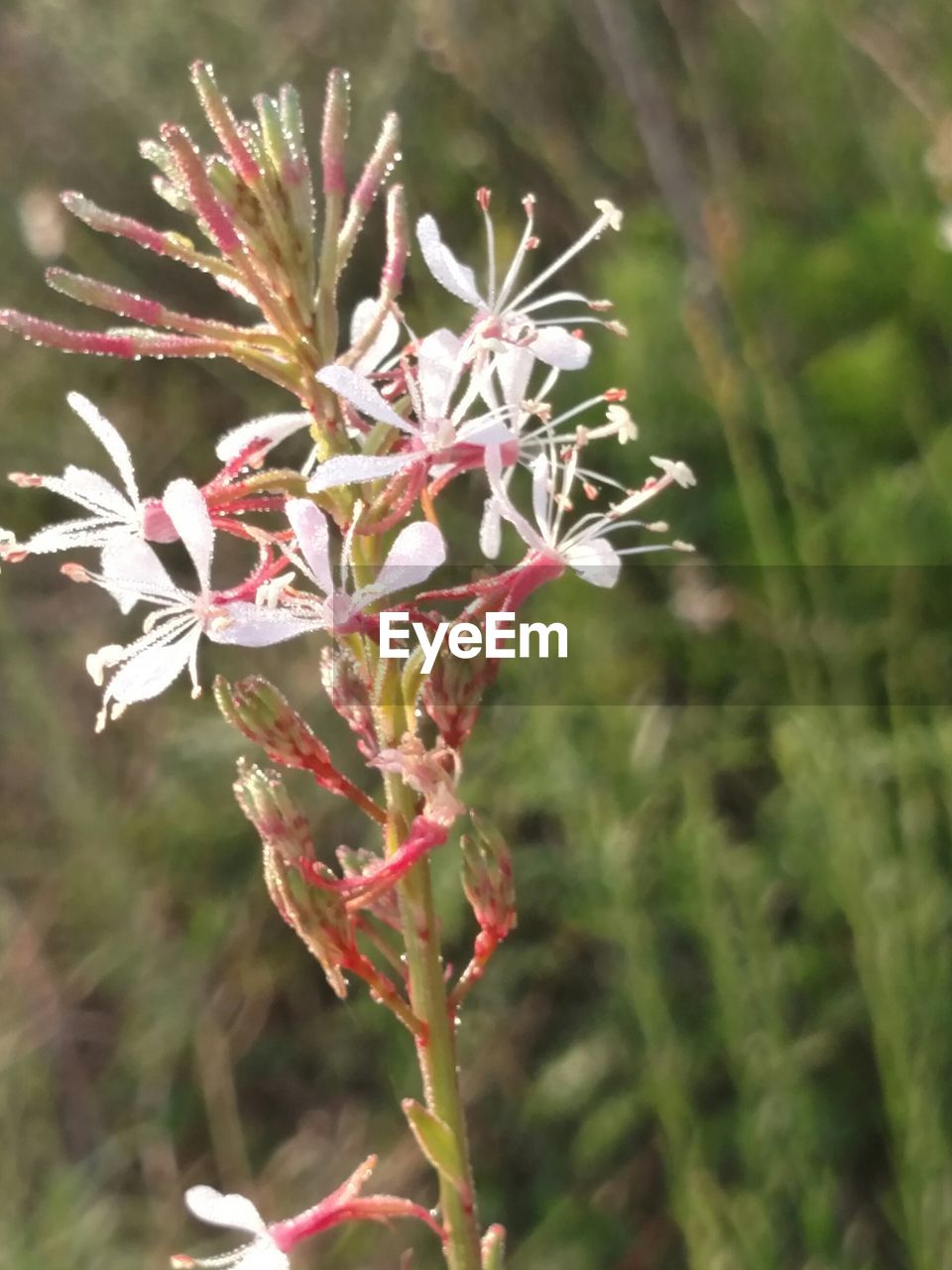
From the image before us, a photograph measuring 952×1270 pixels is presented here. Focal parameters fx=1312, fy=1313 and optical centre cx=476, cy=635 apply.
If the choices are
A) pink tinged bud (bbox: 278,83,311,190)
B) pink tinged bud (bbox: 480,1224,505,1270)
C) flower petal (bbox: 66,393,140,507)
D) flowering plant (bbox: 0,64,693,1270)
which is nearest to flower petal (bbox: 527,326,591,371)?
flowering plant (bbox: 0,64,693,1270)

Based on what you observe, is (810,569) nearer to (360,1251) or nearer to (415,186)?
(360,1251)

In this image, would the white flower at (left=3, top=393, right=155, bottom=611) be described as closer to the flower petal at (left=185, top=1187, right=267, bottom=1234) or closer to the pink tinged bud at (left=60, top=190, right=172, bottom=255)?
the pink tinged bud at (left=60, top=190, right=172, bottom=255)

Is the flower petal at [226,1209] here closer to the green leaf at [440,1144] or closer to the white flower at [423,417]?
the green leaf at [440,1144]

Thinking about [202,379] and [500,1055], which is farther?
[202,379]

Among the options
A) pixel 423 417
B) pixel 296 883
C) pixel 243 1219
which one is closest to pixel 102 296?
pixel 423 417

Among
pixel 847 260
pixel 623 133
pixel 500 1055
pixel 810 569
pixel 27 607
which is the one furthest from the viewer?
pixel 623 133

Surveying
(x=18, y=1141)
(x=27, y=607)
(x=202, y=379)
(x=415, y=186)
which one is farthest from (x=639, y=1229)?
(x=415, y=186)

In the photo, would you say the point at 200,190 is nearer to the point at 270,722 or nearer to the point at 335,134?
the point at 335,134
